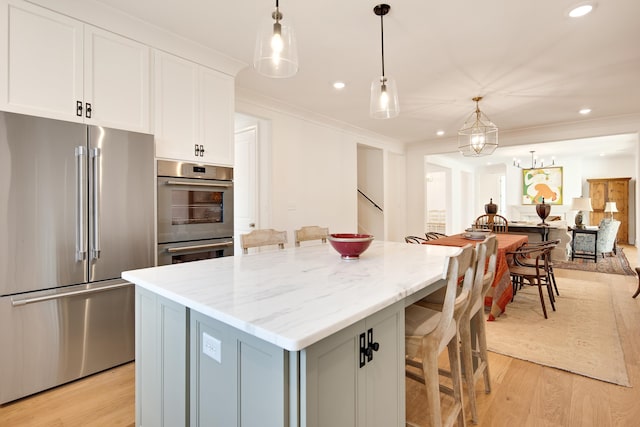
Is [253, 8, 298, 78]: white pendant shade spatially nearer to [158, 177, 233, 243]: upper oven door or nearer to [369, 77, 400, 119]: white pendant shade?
[369, 77, 400, 119]: white pendant shade

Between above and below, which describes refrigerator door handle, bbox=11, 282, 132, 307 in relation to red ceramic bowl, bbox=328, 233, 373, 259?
below

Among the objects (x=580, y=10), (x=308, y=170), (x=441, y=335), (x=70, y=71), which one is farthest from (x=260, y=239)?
(x=580, y=10)

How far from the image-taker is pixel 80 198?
6.71ft

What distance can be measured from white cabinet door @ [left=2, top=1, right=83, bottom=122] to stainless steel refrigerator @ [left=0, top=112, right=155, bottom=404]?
137mm

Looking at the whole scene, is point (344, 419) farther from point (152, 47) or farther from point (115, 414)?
point (152, 47)

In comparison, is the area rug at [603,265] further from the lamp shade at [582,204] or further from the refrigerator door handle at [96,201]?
the refrigerator door handle at [96,201]

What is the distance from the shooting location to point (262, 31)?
5.12 ft

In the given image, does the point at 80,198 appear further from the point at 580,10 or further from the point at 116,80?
the point at 580,10

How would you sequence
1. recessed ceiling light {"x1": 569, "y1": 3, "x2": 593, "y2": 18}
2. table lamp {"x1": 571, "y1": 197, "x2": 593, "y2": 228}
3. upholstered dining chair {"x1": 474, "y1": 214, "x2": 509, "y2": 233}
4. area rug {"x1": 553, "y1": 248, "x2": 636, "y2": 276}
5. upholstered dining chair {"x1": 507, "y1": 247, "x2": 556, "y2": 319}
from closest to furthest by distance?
1. recessed ceiling light {"x1": 569, "y1": 3, "x2": 593, "y2": 18}
2. upholstered dining chair {"x1": 507, "y1": 247, "x2": 556, "y2": 319}
3. upholstered dining chair {"x1": 474, "y1": 214, "x2": 509, "y2": 233}
4. area rug {"x1": 553, "y1": 248, "x2": 636, "y2": 276}
5. table lamp {"x1": 571, "y1": 197, "x2": 593, "y2": 228}

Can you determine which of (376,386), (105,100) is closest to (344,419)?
(376,386)

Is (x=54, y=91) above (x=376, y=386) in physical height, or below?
above

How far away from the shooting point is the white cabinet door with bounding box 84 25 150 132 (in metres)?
2.16

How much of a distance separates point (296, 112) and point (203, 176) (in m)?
2.12

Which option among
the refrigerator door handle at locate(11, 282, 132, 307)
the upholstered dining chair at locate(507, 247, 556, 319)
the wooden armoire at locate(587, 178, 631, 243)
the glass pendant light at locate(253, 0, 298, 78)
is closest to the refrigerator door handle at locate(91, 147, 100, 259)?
the refrigerator door handle at locate(11, 282, 132, 307)
